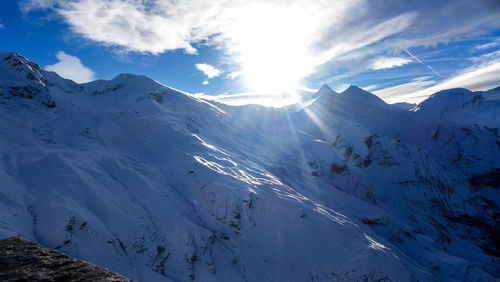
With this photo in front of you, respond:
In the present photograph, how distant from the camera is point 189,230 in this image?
23.2 m

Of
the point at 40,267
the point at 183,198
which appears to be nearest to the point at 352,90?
the point at 183,198

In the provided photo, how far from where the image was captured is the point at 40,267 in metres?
3.40

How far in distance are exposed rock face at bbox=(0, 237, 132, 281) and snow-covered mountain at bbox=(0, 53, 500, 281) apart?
14242 mm

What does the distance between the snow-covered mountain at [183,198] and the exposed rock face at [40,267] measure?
46.7 ft

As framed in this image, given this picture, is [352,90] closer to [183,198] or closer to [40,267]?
[183,198]

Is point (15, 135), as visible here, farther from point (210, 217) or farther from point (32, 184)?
point (210, 217)

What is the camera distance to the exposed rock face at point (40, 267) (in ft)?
10.3

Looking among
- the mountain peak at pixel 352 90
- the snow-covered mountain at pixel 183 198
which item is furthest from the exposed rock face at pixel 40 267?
the mountain peak at pixel 352 90

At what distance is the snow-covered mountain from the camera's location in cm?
1933

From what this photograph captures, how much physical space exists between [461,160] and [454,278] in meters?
118

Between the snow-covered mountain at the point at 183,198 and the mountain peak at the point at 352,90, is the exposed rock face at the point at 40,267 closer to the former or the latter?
the snow-covered mountain at the point at 183,198

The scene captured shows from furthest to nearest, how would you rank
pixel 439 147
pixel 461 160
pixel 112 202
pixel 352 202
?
1. pixel 439 147
2. pixel 461 160
3. pixel 352 202
4. pixel 112 202

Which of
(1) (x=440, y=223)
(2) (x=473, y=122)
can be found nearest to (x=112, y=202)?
(1) (x=440, y=223)

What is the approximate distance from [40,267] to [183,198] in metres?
24.9
